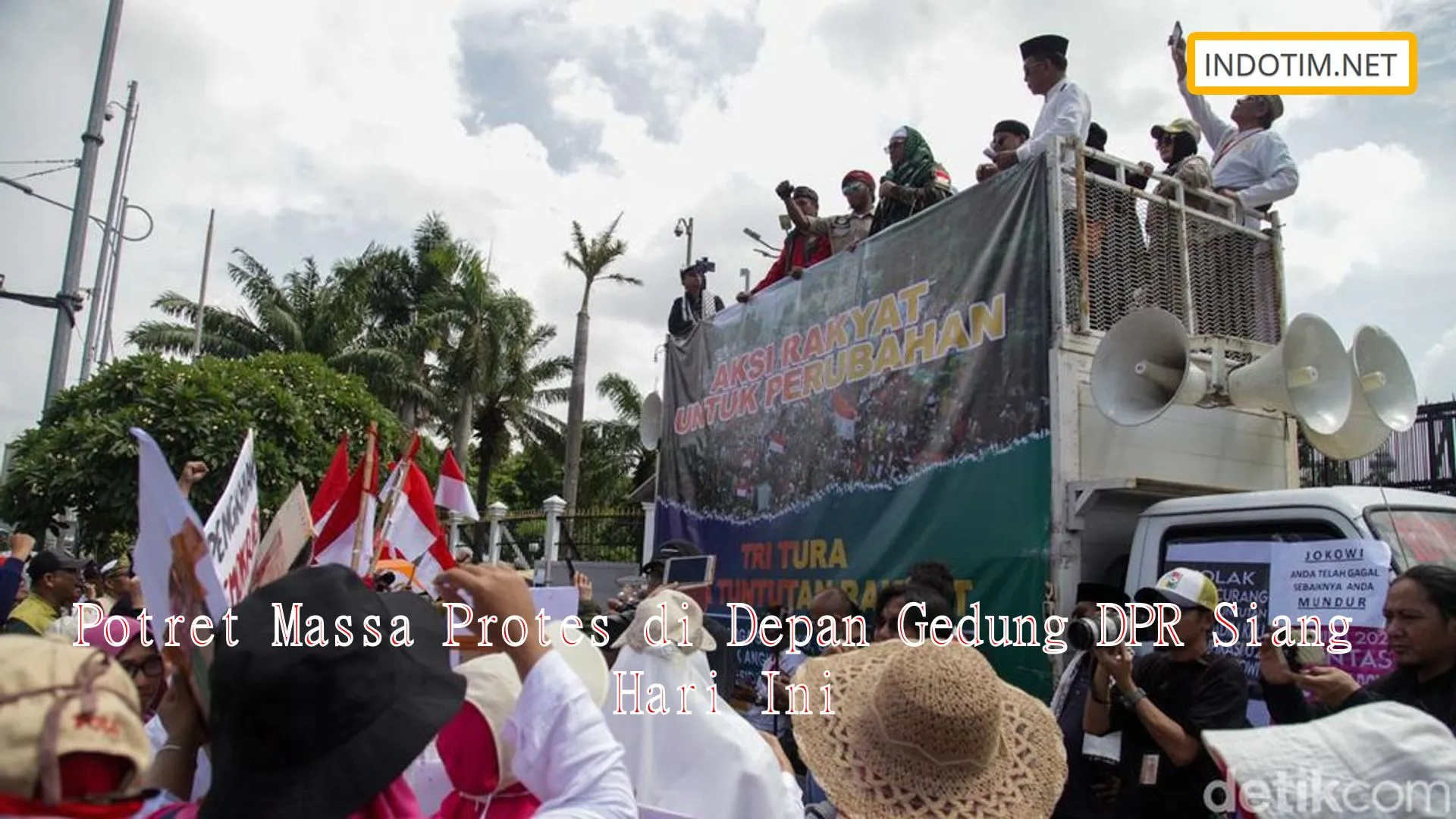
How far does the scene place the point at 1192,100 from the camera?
6.71m

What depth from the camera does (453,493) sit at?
5.95 meters

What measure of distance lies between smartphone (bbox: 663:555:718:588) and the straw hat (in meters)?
3.03

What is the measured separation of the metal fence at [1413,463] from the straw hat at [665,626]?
7.56 meters

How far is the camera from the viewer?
296 cm

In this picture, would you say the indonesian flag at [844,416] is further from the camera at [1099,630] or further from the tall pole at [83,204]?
the tall pole at [83,204]

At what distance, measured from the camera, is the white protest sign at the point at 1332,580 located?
3.18m

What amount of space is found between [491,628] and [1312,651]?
2.17 m

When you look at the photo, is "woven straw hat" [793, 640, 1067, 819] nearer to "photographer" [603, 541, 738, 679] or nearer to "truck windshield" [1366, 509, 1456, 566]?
"photographer" [603, 541, 738, 679]

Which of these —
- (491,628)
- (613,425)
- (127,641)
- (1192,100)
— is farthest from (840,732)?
(613,425)

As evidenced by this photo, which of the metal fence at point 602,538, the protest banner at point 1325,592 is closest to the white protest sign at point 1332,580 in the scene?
the protest banner at point 1325,592

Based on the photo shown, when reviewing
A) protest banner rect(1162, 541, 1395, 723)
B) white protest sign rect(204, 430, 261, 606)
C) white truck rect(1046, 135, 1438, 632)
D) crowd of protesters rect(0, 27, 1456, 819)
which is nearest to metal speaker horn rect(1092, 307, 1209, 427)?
white truck rect(1046, 135, 1438, 632)

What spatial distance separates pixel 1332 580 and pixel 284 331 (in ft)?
77.7

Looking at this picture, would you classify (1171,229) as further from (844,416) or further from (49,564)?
(49,564)

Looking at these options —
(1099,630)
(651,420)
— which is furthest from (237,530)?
(651,420)
